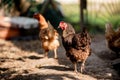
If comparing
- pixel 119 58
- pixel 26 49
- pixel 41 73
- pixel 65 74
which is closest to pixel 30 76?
pixel 41 73

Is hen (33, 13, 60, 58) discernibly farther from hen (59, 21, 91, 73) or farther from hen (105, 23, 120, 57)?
hen (105, 23, 120, 57)

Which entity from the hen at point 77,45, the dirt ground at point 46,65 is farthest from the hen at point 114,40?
the hen at point 77,45

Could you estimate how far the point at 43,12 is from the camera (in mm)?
13438

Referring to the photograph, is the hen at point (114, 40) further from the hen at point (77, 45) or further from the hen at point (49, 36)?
the hen at point (77, 45)

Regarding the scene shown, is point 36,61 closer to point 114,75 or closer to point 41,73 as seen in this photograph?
point 41,73

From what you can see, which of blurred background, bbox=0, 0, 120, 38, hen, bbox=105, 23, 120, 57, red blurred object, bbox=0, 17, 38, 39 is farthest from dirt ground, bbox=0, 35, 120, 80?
blurred background, bbox=0, 0, 120, 38

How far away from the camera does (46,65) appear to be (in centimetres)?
868

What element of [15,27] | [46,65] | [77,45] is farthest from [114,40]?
[15,27]

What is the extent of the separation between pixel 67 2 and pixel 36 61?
10425 mm

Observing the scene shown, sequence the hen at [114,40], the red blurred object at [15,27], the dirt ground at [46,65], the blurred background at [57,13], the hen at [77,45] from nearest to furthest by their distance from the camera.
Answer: the hen at [77,45] < the dirt ground at [46,65] < the hen at [114,40] < the red blurred object at [15,27] < the blurred background at [57,13]

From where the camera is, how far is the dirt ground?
25.4 feet

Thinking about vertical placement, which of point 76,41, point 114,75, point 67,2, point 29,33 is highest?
point 67,2

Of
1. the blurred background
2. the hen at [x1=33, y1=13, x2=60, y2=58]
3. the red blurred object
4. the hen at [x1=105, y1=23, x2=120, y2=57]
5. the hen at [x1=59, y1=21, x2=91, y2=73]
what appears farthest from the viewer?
the blurred background

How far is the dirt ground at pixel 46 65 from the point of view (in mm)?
7738
